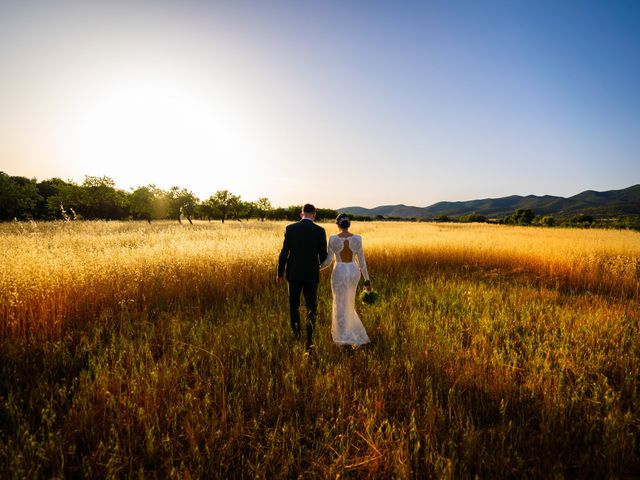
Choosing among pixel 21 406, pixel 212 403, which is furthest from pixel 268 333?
pixel 21 406

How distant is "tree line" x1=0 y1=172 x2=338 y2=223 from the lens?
36.5 metres

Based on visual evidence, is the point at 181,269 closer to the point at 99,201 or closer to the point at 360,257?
the point at 360,257

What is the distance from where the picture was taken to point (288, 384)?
3.44 metres

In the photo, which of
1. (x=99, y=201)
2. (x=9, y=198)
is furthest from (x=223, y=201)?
(x=9, y=198)

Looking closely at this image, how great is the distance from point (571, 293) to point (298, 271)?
8681mm

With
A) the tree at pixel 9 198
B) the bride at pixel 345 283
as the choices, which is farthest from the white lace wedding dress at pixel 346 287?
the tree at pixel 9 198

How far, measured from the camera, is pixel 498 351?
15.1 feet

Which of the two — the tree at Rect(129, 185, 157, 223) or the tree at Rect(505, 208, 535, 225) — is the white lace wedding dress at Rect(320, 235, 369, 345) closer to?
the tree at Rect(129, 185, 157, 223)

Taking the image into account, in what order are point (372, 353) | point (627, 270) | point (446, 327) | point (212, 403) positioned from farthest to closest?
1. point (627, 270)
2. point (446, 327)
3. point (372, 353)
4. point (212, 403)

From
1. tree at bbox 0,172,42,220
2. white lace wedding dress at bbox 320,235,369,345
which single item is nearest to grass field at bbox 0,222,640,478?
white lace wedding dress at bbox 320,235,369,345

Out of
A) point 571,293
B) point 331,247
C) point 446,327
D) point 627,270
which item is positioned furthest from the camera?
point 627,270

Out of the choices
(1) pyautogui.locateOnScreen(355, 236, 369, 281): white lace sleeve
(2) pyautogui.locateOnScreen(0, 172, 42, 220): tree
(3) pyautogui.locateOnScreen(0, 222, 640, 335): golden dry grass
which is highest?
(2) pyautogui.locateOnScreen(0, 172, 42, 220): tree

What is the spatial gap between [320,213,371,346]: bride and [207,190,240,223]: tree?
65749mm

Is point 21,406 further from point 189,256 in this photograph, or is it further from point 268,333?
point 189,256
